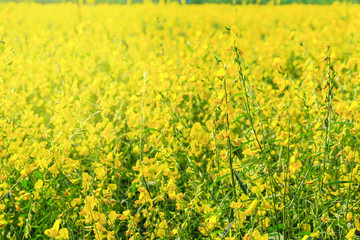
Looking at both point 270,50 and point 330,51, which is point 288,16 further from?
point 330,51

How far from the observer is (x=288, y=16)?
9.66m

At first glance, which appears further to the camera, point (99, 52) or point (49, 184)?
point (99, 52)

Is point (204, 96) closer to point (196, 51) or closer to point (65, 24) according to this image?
point (196, 51)

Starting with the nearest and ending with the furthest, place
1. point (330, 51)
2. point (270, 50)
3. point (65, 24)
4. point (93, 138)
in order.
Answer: point (330, 51)
point (93, 138)
point (270, 50)
point (65, 24)

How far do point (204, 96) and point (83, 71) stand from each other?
1295 millimetres

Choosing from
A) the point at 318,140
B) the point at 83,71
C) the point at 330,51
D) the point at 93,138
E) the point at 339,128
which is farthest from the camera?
the point at 83,71

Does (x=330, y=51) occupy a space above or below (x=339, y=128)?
above

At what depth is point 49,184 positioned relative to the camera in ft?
6.07

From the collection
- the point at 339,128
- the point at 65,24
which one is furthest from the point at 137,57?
the point at 65,24

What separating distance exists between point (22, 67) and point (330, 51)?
3.27m

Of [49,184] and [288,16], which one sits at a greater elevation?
[288,16]

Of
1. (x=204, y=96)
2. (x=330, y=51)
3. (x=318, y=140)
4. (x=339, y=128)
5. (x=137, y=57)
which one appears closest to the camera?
(x=330, y=51)

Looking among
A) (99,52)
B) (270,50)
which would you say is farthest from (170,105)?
(99,52)

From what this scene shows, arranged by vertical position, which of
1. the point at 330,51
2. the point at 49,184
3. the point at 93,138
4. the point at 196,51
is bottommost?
the point at 49,184
